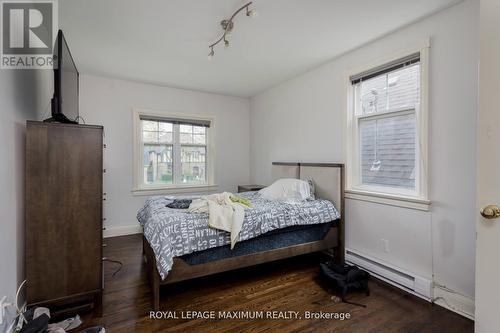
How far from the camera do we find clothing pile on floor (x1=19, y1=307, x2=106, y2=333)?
1445 millimetres

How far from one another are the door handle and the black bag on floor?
1307 millimetres

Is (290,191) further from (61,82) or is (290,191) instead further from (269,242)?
(61,82)

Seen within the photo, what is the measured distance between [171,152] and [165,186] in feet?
2.02

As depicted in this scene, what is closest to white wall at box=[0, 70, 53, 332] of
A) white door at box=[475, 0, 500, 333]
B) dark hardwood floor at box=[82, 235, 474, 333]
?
dark hardwood floor at box=[82, 235, 474, 333]

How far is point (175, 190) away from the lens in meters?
4.32

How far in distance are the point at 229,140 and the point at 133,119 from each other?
1.74m

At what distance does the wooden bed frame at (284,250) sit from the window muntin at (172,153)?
5.01 ft

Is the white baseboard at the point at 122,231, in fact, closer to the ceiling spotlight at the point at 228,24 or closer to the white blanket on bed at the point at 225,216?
the white blanket on bed at the point at 225,216

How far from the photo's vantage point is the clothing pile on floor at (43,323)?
1.45 meters

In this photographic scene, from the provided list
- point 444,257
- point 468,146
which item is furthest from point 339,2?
point 444,257

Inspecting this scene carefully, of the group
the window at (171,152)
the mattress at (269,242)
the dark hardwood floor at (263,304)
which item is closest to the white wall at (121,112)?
the window at (171,152)

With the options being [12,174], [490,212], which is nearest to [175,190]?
[12,174]

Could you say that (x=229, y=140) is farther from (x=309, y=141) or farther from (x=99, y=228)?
(x=99, y=228)

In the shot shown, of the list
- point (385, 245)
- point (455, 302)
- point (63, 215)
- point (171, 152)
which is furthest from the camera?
point (171, 152)
